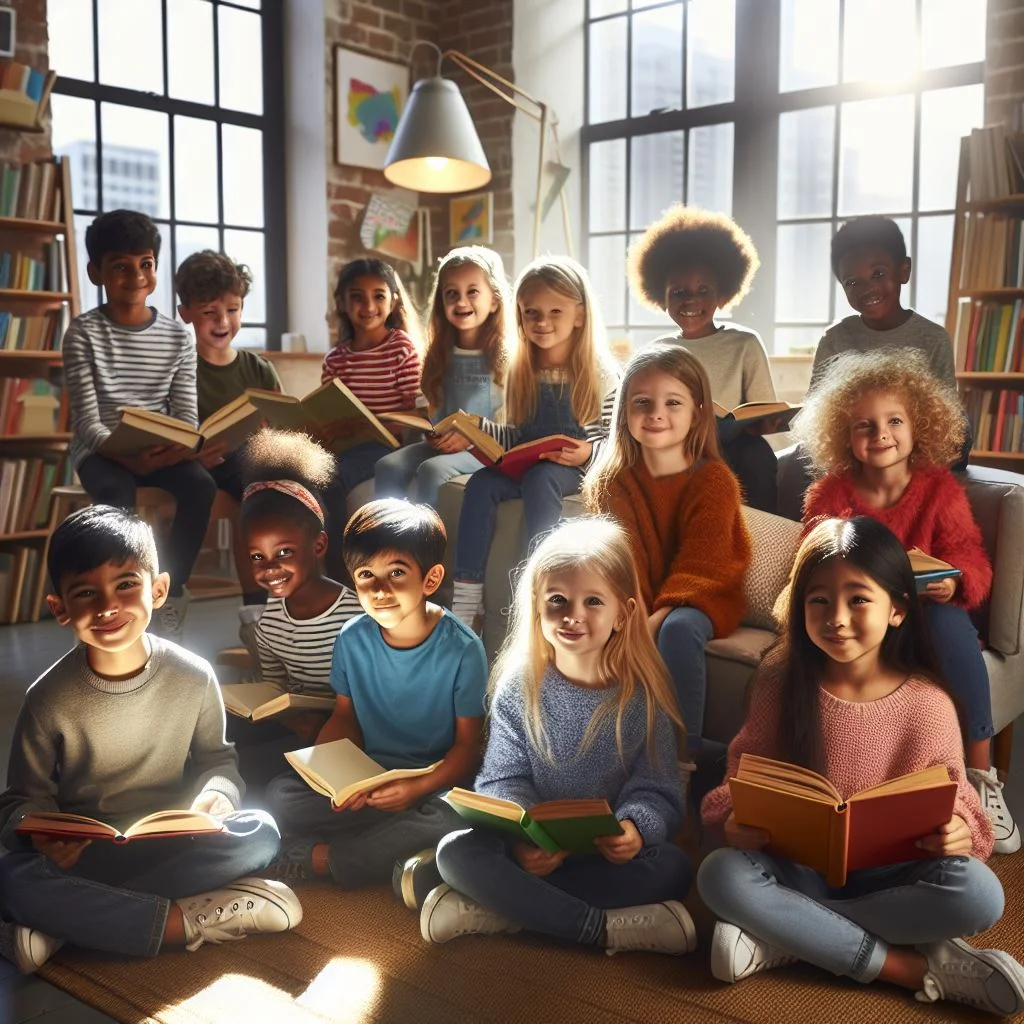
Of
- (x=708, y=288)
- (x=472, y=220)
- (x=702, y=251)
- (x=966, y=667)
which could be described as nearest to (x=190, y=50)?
(x=472, y=220)

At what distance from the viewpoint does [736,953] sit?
1.59 m

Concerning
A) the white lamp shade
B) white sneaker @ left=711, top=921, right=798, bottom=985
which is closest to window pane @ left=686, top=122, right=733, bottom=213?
the white lamp shade

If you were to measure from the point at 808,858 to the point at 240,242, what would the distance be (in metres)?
4.22

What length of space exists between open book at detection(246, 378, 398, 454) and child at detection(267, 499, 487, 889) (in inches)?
33.1

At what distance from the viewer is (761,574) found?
2.34m

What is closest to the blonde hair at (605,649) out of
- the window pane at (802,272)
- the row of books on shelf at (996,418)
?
the row of books on shelf at (996,418)

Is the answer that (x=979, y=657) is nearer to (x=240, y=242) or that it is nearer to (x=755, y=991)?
(x=755, y=991)

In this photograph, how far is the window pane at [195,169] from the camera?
4816mm

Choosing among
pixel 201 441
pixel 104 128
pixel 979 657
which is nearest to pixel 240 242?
Answer: pixel 104 128

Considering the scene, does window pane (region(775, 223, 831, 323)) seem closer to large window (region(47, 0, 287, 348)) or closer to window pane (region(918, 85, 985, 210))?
window pane (region(918, 85, 985, 210))

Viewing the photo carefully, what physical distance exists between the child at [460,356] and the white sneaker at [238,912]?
1.49m

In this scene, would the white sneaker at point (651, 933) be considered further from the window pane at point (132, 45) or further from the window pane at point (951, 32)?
the window pane at point (132, 45)

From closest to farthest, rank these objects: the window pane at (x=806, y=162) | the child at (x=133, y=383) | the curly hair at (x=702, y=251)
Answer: the child at (x=133, y=383) < the curly hair at (x=702, y=251) < the window pane at (x=806, y=162)

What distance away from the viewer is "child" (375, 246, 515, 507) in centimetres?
317
